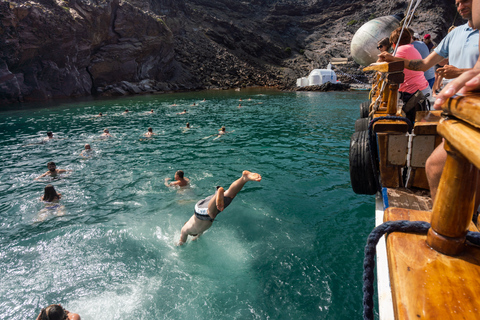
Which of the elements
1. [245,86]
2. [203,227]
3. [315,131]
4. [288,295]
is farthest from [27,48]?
[288,295]

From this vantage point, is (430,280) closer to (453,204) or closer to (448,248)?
(448,248)

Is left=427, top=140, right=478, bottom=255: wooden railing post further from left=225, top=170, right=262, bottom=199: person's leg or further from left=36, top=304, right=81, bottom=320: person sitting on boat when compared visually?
left=36, top=304, right=81, bottom=320: person sitting on boat

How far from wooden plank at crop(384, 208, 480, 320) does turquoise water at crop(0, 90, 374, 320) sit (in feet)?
10.2

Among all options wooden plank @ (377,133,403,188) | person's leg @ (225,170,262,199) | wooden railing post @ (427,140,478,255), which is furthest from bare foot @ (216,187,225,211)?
wooden railing post @ (427,140,478,255)

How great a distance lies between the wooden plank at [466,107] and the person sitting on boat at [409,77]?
4.53 metres

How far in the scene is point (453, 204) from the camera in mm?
1291

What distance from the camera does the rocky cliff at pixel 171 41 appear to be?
3369cm

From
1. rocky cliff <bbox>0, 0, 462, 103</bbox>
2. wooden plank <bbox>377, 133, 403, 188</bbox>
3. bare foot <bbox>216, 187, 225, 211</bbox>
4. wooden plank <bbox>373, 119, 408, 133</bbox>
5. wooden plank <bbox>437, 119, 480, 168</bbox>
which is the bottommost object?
bare foot <bbox>216, 187, 225, 211</bbox>

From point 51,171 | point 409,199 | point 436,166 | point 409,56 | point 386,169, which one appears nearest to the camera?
point 436,166

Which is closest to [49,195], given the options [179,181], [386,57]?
[179,181]

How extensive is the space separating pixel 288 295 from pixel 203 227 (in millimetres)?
2116

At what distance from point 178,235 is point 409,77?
609 centimetres

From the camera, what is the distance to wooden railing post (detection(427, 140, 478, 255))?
48.8 inches

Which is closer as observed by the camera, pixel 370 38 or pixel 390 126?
pixel 390 126
